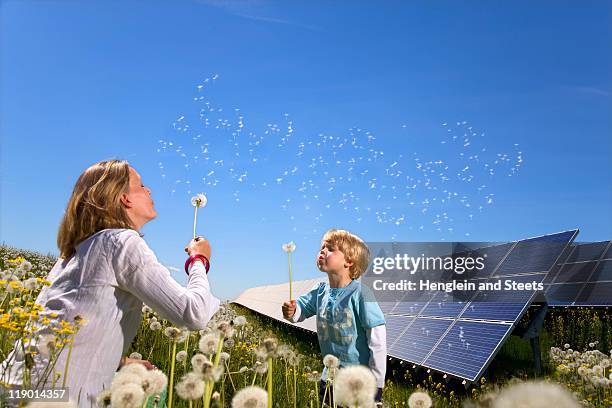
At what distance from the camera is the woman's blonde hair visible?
3148 mm

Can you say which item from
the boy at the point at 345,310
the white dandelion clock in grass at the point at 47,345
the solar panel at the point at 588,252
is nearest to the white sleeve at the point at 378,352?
the boy at the point at 345,310

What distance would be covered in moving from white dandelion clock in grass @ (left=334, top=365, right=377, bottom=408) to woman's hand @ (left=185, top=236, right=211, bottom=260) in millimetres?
1719

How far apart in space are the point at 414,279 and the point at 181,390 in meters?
12.1

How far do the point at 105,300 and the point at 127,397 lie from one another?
116cm

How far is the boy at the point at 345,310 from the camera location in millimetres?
4223

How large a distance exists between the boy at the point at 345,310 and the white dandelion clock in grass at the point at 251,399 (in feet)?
7.20

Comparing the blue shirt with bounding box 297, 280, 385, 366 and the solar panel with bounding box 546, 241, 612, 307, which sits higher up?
the solar panel with bounding box 546, 241, 612, 307

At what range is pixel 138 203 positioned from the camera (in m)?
3.35

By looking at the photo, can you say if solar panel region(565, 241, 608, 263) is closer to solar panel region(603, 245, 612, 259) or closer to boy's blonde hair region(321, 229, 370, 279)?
solar panel region(603, 245, 612, 259)

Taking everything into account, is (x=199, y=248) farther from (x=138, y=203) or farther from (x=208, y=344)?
(x=208, y=344)

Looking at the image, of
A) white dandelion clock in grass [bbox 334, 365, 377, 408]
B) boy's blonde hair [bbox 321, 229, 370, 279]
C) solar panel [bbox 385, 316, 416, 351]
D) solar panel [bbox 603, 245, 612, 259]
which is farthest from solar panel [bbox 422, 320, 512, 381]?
solar panel [bbox 603, 245, 612, 259]

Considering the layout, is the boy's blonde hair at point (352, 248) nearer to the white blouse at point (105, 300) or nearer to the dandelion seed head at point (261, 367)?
the dandelion seed head at point (261, 367)

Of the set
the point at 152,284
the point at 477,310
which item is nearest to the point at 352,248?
the point at 152,284

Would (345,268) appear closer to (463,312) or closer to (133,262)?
(133,262)
